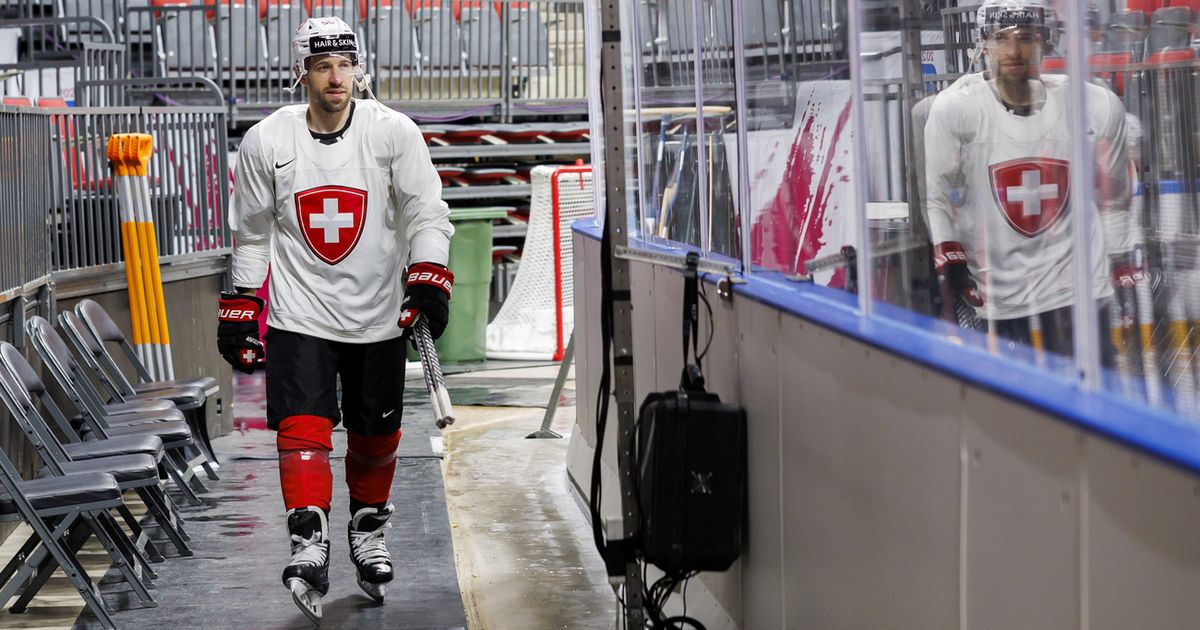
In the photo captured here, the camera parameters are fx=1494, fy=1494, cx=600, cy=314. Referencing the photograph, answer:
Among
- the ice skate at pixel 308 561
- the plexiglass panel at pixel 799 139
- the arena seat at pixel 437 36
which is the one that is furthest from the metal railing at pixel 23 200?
the arena seat at pixel 437 36

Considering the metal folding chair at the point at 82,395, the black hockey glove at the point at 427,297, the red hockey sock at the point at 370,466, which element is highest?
the black hockey glove at the point at 427,297

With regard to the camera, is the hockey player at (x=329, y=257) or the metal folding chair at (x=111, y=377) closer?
the hockey player at (x=329, y=257)

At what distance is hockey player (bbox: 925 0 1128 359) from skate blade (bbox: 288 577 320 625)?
94.9 inches

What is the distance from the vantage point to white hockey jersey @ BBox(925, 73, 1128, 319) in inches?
92.2

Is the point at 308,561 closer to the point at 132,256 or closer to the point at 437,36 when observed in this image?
the point at 132,256

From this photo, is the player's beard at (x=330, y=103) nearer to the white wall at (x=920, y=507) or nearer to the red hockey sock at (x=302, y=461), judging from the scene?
the red hockey sock at (x=302, y=461)

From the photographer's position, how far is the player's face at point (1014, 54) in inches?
109

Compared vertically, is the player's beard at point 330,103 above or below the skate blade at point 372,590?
above

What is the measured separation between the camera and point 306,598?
4.59 metres

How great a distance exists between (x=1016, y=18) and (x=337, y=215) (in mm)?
2516

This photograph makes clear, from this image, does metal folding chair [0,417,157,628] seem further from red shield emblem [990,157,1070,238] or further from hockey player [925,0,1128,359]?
red shield emblem [990,157,1070,238]

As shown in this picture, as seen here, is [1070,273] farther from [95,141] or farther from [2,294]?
[95,141]

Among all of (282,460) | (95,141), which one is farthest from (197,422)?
(282,460)

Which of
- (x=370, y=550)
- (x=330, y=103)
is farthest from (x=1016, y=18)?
(x=370, y=550)
